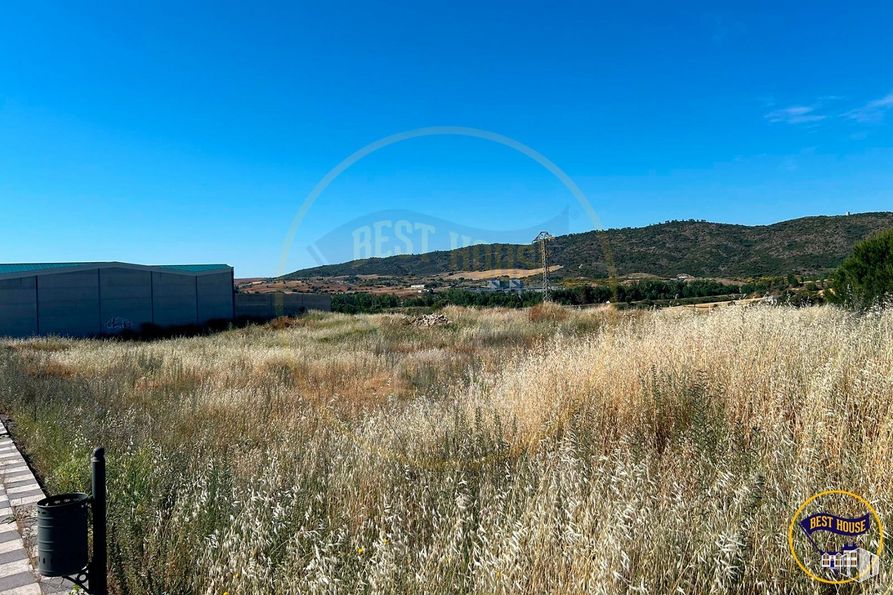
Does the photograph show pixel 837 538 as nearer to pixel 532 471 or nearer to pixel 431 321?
pixel 532 471

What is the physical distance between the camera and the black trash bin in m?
2.44

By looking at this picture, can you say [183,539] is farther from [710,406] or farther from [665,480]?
[710,406]

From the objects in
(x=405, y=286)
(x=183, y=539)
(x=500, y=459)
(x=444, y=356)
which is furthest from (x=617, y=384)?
(x=405, y=286)

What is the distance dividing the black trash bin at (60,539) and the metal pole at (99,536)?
6cm

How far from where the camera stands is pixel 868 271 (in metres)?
11.2

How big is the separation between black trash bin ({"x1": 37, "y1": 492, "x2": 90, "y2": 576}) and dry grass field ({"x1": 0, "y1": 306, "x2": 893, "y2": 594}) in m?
0.38

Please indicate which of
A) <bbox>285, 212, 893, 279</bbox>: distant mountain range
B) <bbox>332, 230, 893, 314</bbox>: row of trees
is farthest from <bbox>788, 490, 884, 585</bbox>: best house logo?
<bbox>285, 212, 893, 279</bbox>: distant mountain range

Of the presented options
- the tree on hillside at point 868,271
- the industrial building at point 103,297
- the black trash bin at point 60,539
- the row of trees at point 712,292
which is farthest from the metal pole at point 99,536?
the industrial building at point 103,297

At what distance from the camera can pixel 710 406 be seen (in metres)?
4.11

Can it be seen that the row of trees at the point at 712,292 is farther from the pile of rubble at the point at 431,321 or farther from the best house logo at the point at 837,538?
the pile of rubble at the point at 431,321

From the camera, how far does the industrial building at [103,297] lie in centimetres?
2267

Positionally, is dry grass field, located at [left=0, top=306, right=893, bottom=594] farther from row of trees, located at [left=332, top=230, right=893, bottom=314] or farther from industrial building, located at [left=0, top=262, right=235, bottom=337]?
industrial building, located at [left=0, top=262, right=235, bottom=337]

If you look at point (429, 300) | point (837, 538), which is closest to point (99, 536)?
point (837, 538)

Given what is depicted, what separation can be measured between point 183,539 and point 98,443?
2.77m
